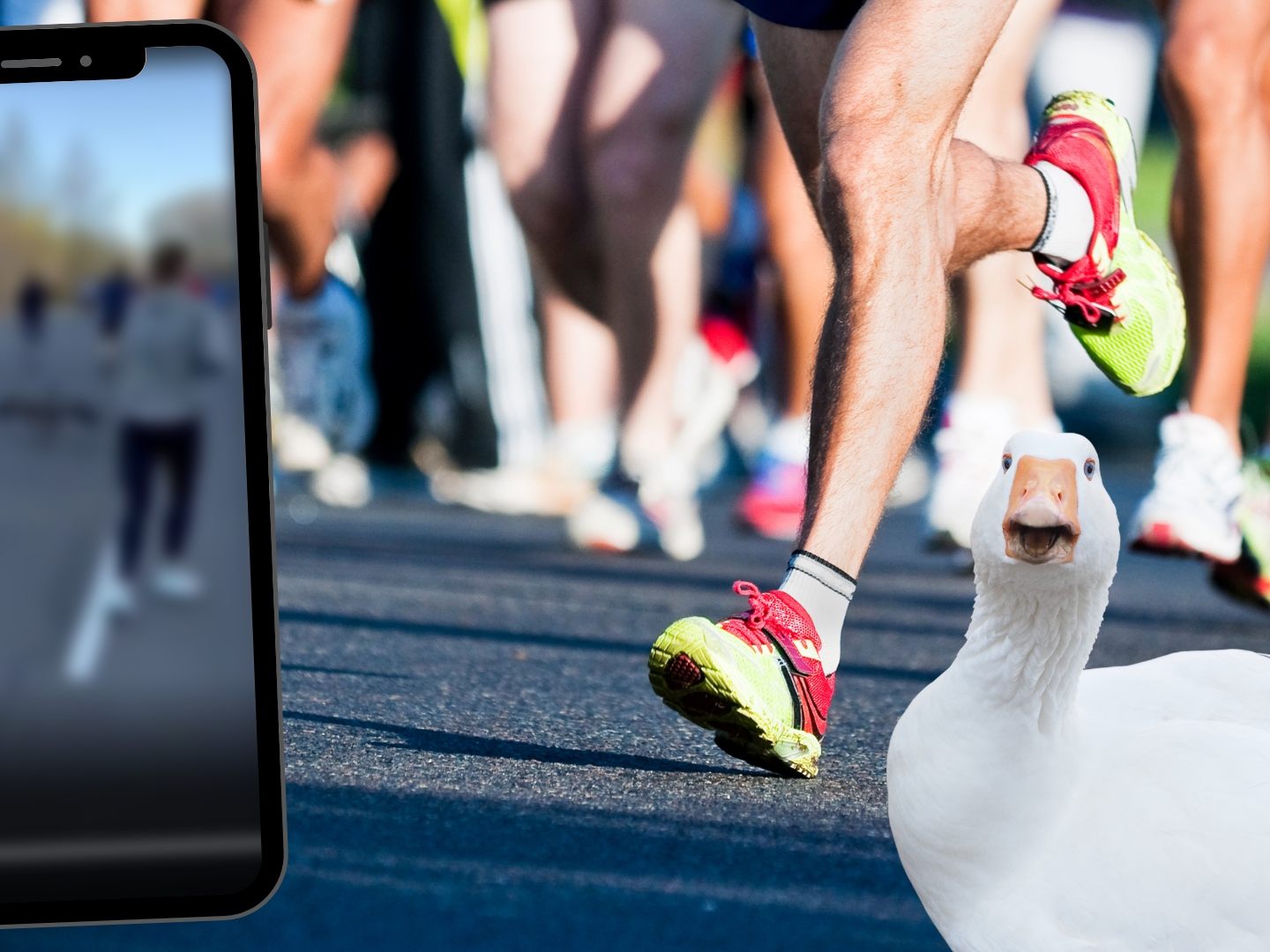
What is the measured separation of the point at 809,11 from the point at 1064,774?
154cm

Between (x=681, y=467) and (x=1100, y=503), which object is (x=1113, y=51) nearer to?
(x=681, y=467)

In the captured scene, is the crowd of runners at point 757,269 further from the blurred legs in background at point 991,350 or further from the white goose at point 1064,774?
the white goose at point 1064,774

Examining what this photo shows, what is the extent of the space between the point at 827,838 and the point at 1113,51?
29.0 feet

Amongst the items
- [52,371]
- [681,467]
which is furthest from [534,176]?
[52,371]

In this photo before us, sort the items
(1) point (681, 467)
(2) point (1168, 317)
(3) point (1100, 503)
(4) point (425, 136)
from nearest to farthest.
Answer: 1. (3) point (1100, 503)
2. (2) point (1168, 317)
3. (1) point (681, 467)
4. (4) point (425, 136)

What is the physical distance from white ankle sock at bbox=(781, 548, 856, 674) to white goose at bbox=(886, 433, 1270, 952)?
62 centimetres

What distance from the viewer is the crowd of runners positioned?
2414mm

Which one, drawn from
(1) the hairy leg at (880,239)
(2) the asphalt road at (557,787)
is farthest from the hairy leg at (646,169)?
(1) the hairy leg at (880,239)

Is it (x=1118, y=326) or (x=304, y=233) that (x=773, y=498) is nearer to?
(x=304, y=233)

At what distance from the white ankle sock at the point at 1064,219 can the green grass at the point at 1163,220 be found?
703 centimetres

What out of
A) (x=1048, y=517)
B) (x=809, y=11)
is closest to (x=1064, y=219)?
(x=809, y=11)

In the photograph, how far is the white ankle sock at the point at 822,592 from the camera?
2.30m

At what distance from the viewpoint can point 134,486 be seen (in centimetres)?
197

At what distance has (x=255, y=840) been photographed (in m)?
1.72
